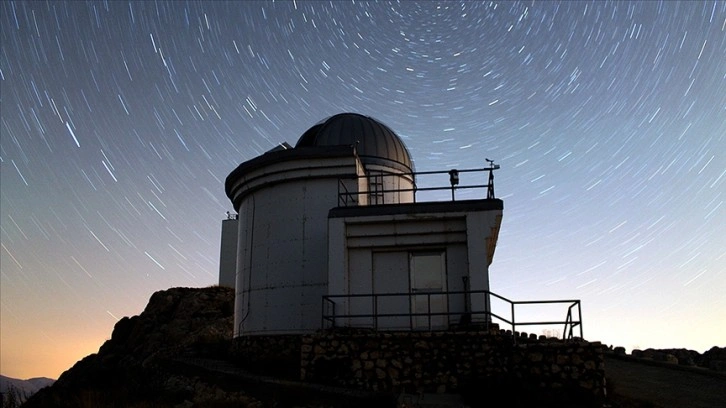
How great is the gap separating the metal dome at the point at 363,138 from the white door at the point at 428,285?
18.2ft

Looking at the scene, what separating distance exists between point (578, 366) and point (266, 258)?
871 centimetres

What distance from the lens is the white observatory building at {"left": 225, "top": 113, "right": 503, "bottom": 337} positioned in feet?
44.0

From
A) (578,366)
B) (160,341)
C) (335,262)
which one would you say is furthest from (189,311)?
(578,366)

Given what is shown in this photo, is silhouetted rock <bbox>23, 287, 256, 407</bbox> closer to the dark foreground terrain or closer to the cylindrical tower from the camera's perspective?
the dark foreground terrain

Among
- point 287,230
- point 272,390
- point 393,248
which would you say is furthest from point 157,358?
point 393,248

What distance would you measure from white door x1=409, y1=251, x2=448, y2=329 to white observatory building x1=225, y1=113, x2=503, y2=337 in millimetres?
24

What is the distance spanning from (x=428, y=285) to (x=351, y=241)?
2067 millimetres

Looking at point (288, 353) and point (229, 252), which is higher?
point (229, 252)

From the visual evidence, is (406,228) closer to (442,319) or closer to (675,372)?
(442,319)

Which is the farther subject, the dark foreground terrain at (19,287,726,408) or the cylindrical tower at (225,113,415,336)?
the cylindrical tower at (225,113,415,336)

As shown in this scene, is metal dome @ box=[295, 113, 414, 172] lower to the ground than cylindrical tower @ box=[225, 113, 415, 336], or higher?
higher

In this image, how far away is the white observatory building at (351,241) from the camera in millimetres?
13414

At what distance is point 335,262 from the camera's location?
44.7 feet

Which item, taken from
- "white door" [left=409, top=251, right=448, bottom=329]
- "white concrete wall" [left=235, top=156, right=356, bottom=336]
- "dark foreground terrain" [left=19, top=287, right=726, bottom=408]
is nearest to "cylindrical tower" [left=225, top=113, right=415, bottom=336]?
"white concrete wall" [left=235, top=156, right=356, bottom=336]
